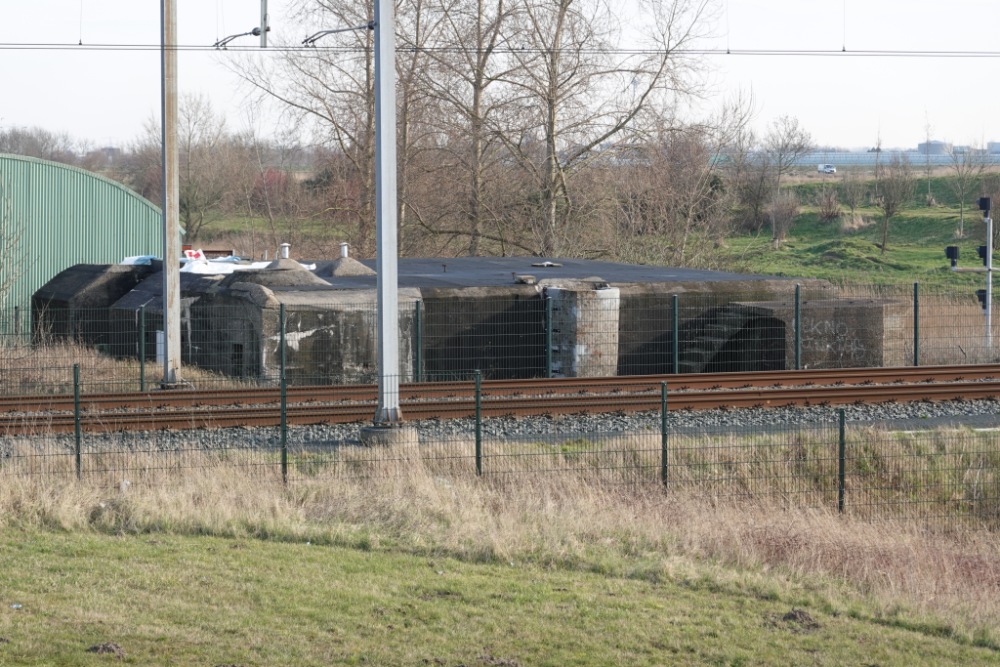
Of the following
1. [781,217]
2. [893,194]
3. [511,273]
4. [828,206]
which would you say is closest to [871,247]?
[781,217]

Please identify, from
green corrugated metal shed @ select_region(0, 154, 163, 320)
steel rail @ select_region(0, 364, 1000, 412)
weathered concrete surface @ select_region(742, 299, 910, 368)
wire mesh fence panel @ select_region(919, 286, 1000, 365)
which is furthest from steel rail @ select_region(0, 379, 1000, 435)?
green corrugated metal shed @ select_region(0, 154, 163, 320)

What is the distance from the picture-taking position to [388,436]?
15.1 meters

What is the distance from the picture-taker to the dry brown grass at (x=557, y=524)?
10.0 m

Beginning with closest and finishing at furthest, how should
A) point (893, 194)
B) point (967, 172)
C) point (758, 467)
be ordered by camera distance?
point (758, 467) → point (893, 194) → point (967, 172)

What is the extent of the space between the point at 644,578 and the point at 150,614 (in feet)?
13.1

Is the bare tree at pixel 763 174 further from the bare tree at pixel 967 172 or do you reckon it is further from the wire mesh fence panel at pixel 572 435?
the wire mesh fence panel at pixel 572 435

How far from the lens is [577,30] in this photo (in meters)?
41.7

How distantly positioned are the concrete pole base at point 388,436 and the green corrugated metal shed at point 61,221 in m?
16.5

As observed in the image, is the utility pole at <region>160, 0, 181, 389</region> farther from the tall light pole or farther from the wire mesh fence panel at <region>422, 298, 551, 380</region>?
the tall light pole

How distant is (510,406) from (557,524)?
Answer: 6413 mm

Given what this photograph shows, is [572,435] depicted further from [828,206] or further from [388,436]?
[828,206]

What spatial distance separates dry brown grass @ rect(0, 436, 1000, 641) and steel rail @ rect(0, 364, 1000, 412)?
4.38 m

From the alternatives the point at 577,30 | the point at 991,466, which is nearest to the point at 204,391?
the point at 991,466

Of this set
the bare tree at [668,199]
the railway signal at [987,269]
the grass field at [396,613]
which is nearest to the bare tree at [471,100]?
the bare tree at [668,199]
